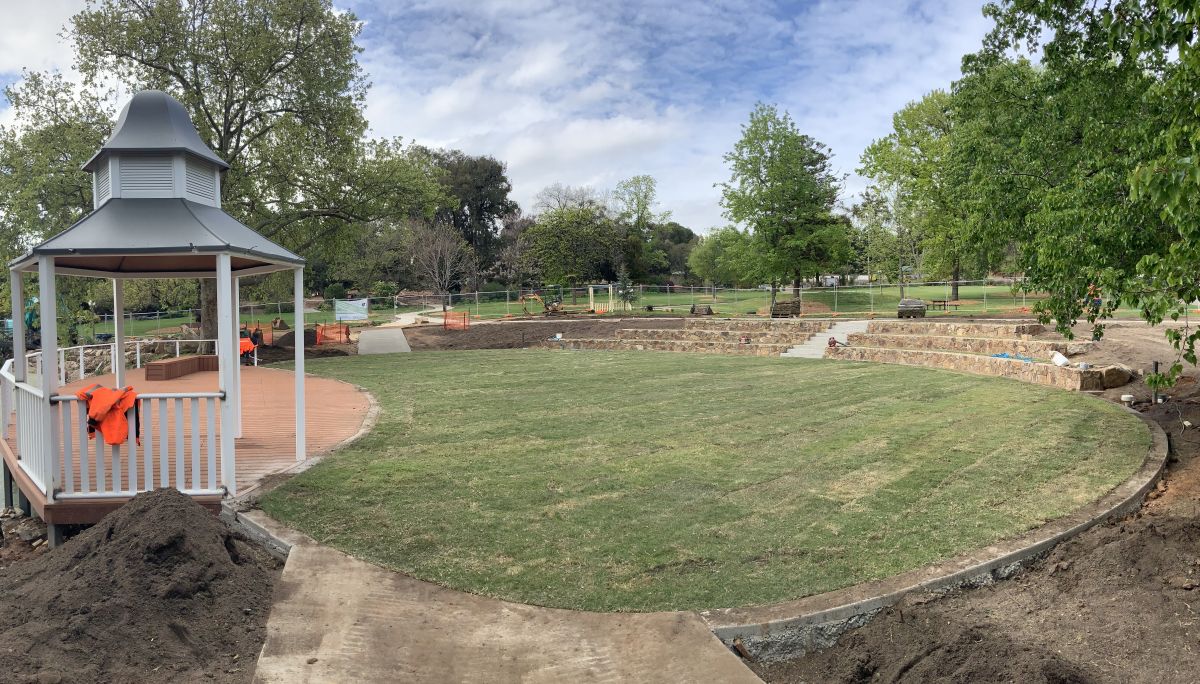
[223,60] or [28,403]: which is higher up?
[223,60]

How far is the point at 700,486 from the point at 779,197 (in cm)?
3036

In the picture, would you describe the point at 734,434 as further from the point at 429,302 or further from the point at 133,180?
the point at 429,302

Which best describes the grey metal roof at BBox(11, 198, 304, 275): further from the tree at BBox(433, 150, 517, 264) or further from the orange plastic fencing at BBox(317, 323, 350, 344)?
the tree at BBox(433, 150, 517, 264)

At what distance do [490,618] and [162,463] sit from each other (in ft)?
12.0

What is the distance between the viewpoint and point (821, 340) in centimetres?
2105

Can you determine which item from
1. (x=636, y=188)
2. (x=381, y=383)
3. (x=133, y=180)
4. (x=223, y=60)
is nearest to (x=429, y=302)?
(x=636, y=188)

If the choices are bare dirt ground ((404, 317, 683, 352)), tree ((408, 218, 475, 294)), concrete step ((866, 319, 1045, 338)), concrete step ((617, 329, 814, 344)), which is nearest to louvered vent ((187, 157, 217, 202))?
concrete step ((617, 329, 814, 344))

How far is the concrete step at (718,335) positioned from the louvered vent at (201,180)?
16220 mm

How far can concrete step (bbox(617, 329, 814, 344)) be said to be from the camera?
21.9 metres

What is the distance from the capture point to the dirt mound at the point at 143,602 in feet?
12.1

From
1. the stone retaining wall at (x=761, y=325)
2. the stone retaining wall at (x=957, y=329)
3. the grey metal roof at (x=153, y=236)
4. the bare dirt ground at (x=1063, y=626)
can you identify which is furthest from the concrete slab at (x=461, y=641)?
the stone retaining wall at (x=761, y=325)

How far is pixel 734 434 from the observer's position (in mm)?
9172

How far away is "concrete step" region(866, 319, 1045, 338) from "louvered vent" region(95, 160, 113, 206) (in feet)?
60.3

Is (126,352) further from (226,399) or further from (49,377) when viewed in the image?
(226,399)
